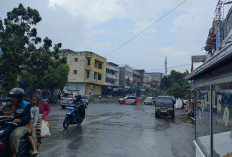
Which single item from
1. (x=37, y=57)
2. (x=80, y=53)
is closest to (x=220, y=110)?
(x=37, y=57)

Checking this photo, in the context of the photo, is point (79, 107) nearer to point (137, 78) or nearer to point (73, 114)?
point (73, 114)

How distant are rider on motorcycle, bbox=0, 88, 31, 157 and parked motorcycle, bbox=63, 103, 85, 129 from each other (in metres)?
5.18

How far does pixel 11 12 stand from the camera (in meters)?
17.6

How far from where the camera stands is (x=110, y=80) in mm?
59250

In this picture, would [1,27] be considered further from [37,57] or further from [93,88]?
[93,88]

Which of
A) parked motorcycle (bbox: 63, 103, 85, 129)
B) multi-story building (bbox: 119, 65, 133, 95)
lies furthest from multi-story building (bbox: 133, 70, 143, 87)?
parked motorcycle (bbox: 63, 103, 85, 129)

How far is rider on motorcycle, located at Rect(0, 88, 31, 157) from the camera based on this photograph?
146 inches

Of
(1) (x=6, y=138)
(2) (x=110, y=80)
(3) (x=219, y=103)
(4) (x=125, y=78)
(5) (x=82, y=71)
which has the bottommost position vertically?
(1) (x=6, y=138)

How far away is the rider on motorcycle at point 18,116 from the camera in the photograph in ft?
12.2

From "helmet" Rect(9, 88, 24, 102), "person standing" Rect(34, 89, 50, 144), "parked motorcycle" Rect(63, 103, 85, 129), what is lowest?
"parked motorcycle" Rect(63, 103, 85, 129)

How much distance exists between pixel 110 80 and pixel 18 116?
55.3m

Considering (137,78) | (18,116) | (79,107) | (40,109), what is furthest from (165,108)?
(137,78)

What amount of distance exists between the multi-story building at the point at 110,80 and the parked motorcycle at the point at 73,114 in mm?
43559

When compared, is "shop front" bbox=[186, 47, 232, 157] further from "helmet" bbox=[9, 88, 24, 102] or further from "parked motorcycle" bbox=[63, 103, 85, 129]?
"parked motorcycle" bbox=[63, 103, 85, 129]
